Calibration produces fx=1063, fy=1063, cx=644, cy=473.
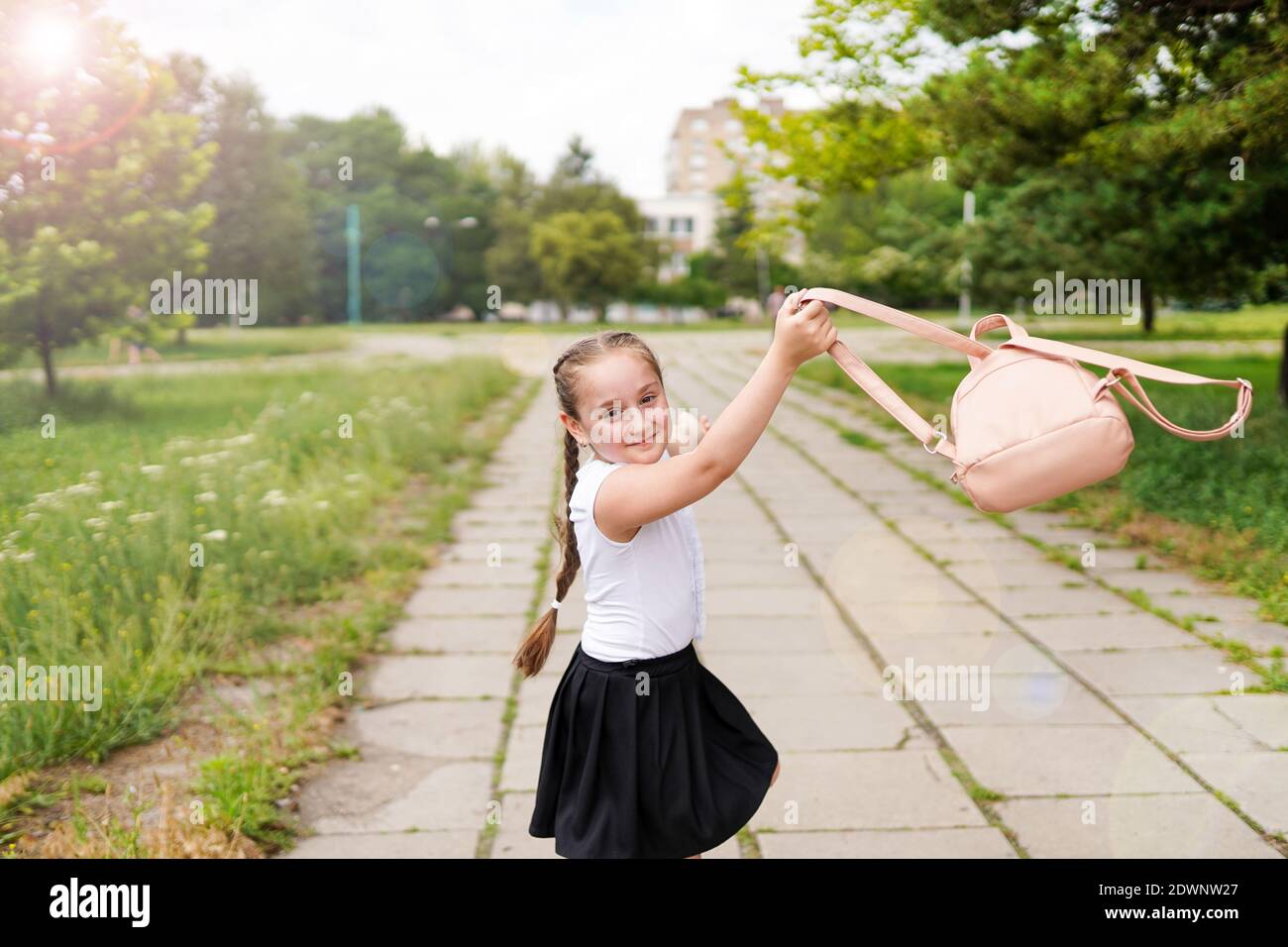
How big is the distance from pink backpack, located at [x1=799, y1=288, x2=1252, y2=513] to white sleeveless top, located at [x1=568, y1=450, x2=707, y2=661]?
1.81 ft

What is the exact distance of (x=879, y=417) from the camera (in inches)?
501

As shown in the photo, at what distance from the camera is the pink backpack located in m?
1.65

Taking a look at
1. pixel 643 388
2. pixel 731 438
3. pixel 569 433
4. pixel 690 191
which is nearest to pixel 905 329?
pixel 731 438

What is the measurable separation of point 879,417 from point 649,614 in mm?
11022

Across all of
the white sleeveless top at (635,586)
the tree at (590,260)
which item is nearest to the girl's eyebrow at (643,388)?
the white sleeveless top at (635,586)

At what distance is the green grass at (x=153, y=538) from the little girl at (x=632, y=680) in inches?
59.4

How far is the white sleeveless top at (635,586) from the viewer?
82.9 inches

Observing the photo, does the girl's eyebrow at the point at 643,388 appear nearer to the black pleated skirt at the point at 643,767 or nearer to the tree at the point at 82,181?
the black pleated skirt at the point at 643,767

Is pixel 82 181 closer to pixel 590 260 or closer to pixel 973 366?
pixel 973 366

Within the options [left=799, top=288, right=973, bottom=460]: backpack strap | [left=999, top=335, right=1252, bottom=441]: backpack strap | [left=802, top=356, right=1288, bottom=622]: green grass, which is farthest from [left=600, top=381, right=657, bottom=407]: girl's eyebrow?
[left=802, top=356, right=1288, bottom=622]: green grass

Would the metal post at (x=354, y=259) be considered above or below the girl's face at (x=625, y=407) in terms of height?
above

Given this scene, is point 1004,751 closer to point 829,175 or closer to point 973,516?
point 973,516

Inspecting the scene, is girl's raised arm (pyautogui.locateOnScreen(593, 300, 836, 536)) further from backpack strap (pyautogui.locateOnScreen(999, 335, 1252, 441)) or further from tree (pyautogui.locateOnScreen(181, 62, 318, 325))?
tree (pyautogui.locateOnScreen(181, 62, 318, 325))

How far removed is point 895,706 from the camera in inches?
165
